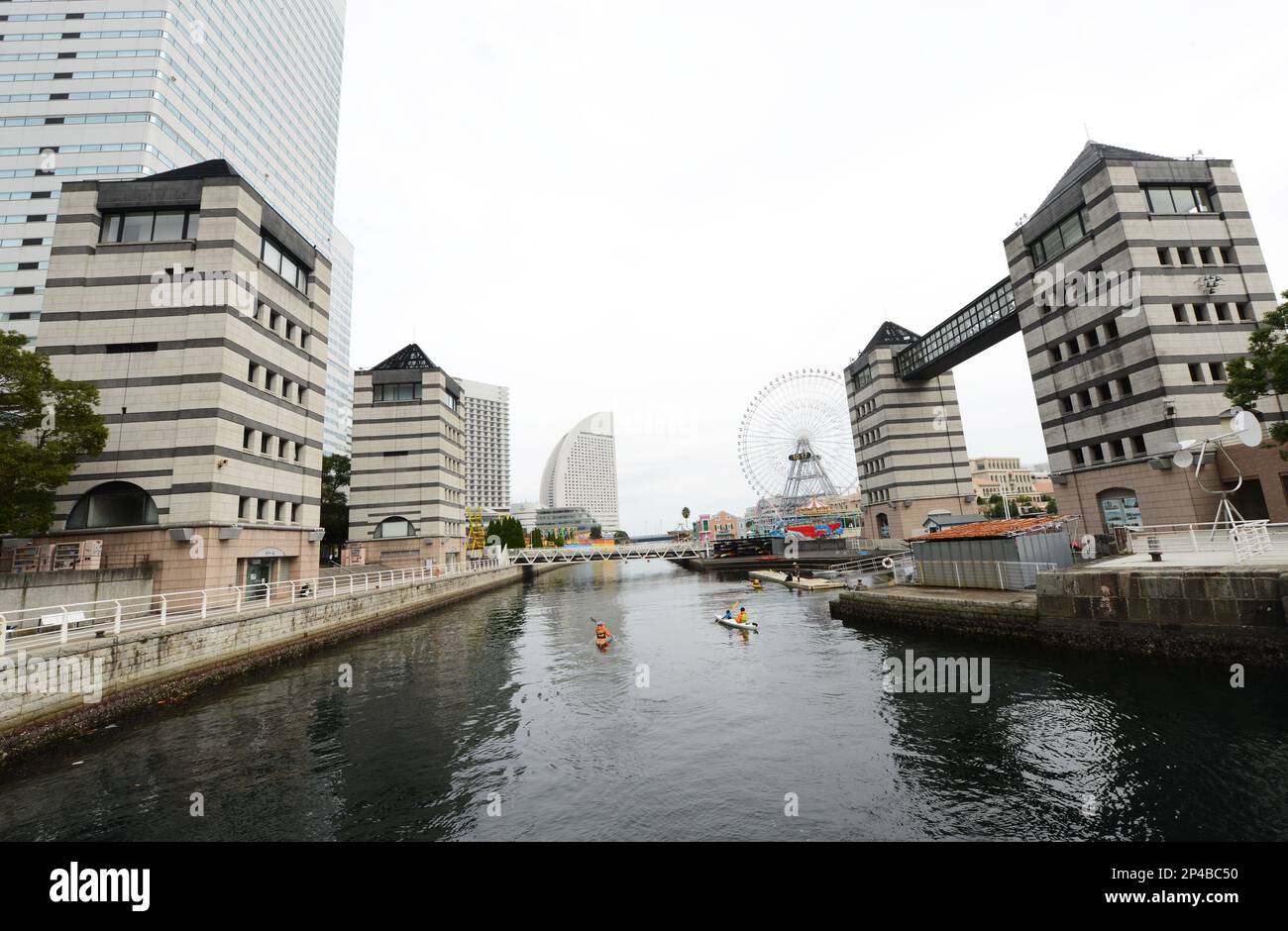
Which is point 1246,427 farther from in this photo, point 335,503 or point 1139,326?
point 335,503

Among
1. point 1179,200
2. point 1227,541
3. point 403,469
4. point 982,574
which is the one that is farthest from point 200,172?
point 1179,200

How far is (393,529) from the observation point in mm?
72750

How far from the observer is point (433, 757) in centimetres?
1541

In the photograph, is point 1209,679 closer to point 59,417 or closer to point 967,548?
point 967,548

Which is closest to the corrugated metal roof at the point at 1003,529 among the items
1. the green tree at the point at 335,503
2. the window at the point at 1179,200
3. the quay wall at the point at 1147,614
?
the quay wall at the point at 1147,614

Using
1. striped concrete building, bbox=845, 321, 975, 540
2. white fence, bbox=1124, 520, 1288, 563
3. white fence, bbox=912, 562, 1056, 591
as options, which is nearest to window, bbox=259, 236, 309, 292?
white fence, bbox=912, 562, 1056, 591

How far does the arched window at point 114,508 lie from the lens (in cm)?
3014

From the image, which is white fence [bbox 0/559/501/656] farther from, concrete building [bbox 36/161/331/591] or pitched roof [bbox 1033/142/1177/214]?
pitched roof [bbox 1033/142/1177/214]

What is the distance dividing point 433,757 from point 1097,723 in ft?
62.9

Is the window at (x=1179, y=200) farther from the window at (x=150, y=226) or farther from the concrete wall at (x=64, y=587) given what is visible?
the concrete wall at (x=64, y=587)

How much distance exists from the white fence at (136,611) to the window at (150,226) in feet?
75.0

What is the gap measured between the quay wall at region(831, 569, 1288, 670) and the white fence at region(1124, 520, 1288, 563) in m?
3.16
